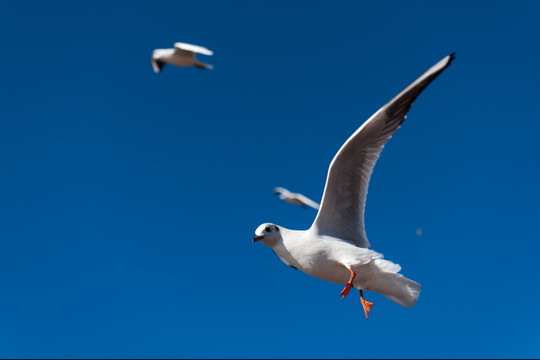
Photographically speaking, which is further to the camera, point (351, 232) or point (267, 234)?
point (351, 232)

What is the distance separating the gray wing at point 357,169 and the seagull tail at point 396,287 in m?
0.46

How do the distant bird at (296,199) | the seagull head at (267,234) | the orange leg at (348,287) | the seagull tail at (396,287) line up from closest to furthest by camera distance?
the orange leg at (348,287), the seagull tail at (396,287), the seagull head at (267,234), the distant bird at (296,199)

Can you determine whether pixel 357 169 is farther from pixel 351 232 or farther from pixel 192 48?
pixel 192 48

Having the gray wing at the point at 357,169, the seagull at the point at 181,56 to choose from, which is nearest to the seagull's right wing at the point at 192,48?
the seagull at the point at 181,56

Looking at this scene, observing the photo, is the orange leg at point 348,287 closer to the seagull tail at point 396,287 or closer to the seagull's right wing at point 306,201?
the seagull tail at point 396,287

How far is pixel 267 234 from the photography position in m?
5.64

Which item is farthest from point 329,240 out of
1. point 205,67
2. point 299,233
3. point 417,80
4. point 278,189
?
point 278,189

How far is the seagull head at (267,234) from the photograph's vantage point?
5.62 metres

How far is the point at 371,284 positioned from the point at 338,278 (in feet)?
1.20

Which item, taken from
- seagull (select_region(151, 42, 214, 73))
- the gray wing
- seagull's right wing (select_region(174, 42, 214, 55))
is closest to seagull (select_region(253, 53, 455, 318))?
the gray wing

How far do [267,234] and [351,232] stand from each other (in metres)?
0.93

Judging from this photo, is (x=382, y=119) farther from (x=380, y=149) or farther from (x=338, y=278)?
(x=338, y=278)

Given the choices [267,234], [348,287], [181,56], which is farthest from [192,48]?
[348,287]

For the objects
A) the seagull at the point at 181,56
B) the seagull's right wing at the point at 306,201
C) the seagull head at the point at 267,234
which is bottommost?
the seagull head at the point at 267,234
